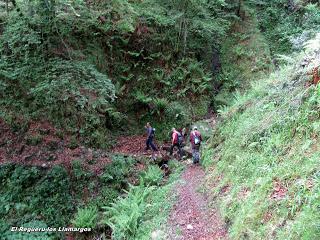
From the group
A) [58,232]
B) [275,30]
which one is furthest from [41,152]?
[275,30]

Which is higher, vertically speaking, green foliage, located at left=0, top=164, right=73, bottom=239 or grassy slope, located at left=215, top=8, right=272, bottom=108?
grassy slope, located at left=215, top=8, right=272, bottom=108

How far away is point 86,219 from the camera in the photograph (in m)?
11.2

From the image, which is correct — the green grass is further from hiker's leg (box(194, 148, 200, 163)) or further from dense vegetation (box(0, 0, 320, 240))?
hiker's leg (box(194, 148, 200, 163))

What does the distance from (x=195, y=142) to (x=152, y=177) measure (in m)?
2.03

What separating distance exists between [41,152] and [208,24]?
1023 cm

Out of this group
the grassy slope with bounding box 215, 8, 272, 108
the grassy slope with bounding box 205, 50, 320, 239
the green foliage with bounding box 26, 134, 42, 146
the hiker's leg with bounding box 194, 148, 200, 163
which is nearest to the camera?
the grassy slope with bounding box 205, 50, 320, 239

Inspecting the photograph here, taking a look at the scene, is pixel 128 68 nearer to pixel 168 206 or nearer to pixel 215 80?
pixel 215 80

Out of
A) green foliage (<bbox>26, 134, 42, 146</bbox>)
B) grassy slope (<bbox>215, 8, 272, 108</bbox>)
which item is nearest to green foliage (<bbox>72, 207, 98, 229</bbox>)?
green foliage (<bbox>26, 134, 42, 146</bbox>)

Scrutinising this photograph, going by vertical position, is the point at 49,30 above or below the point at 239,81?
above

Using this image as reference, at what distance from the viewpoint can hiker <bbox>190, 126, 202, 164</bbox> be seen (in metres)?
12.5

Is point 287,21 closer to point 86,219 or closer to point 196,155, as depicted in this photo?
point 196,155

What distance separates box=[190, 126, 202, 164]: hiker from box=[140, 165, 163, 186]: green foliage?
1417mm

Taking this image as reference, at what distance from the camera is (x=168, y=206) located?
9.52 metres

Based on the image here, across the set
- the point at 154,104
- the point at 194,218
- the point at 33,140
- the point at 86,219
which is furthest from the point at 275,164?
the point at 154,104
